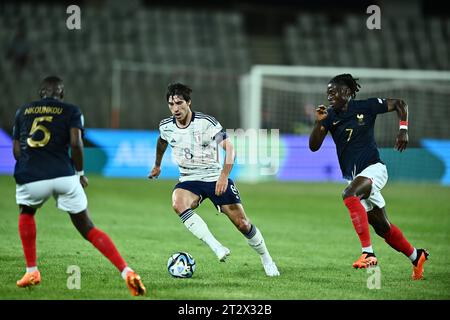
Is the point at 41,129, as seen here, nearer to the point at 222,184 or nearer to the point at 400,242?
the point at 222,184

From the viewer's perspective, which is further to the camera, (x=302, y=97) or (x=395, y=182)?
(x=302, y=97)

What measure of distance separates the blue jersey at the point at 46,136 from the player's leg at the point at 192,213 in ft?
5.68

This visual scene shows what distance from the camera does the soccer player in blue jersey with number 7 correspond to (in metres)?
8.74

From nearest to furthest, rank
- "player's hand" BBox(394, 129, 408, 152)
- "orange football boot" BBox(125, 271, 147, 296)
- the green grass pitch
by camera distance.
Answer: "orange football boot" BBox(125, 271, 147, 296), the green grass pitch, "player's hand" BBox(394, 129, 408, 152)

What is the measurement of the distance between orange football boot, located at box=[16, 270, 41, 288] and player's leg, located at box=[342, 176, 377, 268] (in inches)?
135

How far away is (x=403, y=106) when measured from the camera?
9.10 m

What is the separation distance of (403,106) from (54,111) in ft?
13.5

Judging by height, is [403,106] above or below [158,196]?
above

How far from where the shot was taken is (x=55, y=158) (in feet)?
24.3

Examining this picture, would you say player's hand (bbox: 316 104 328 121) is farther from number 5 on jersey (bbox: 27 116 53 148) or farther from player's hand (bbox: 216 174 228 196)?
number 5 on jersey (bbox: 27 116 53 148)

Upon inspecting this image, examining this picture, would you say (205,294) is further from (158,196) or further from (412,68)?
(412,68)

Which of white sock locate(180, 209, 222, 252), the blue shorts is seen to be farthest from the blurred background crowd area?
white sock locate(180, 209, 222, 252)
